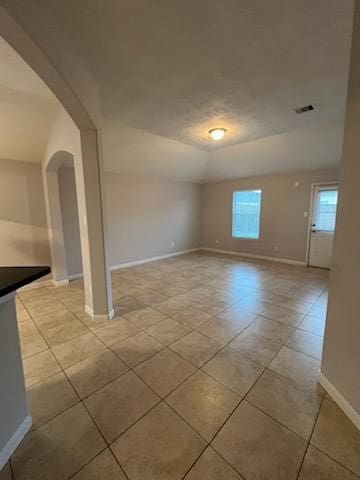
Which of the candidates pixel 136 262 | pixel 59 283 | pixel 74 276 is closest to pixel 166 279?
pixel 136 262

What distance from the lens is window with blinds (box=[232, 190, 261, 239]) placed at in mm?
5973

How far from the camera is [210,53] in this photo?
1.85 meters

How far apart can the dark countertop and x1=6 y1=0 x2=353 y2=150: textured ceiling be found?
5.45 feet

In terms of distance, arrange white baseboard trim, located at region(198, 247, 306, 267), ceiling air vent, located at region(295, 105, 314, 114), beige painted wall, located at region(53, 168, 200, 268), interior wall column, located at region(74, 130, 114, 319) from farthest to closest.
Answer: white baseboard trim, located at region(198, 247, 306, 267), beige painted wall, located at region(53, 168, 200, 268), ceiling air vent, located at region(295, 105, 314, 114), interior wall column, located at region(74, 130, 114, 319)

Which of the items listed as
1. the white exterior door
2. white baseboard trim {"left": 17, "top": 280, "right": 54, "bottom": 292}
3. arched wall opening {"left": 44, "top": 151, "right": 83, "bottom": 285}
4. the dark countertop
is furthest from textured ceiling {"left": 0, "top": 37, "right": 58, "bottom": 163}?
the white exterior door

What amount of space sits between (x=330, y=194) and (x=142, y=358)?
520cm

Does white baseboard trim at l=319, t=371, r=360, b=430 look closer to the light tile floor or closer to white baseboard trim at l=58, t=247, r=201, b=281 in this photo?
the light tile floor

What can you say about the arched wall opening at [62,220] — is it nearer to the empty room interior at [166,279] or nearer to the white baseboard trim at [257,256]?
the empty room interior at [166,279]

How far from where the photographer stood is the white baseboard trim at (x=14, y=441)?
3.71ft

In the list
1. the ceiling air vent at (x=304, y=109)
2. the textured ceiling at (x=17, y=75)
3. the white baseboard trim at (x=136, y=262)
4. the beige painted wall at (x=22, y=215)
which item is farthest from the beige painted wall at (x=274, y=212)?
the textured ceiling at (x=17, y=75)

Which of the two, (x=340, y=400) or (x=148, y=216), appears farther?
(x=148, y=216)

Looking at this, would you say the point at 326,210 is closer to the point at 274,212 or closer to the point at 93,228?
the point at 274,212

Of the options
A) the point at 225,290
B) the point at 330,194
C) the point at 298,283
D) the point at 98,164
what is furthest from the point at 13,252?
the point at 330,194

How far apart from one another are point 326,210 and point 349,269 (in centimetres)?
420
